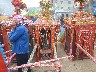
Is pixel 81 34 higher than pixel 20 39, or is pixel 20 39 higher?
pixel 20 39

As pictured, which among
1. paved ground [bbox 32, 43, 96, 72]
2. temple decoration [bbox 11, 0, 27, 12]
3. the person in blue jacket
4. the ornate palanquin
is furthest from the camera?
temple decoration [bbox 11, 0, 27, 12]

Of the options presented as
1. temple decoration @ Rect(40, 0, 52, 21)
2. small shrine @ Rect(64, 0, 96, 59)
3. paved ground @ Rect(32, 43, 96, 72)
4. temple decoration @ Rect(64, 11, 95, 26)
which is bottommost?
paved ground @ Rect(32, 43, 96, 72)

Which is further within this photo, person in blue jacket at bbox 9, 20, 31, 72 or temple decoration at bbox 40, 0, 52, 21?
temple decoration at bbox 40, 0, 52, 21

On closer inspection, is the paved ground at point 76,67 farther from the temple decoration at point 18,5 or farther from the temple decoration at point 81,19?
the temple decoration at point 18,5

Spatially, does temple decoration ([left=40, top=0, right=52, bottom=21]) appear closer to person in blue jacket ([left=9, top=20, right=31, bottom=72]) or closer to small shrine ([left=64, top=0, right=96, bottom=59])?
small shrine ([left=64, top=0, right=96, bottom=59])

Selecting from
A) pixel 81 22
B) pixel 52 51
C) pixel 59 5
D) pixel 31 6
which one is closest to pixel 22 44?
pixel 52 51

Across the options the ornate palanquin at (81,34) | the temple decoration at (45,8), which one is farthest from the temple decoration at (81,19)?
the temple decoration at (45,8)

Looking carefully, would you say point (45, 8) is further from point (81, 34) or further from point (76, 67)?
point (76, 67)

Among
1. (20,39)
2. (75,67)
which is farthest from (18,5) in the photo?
(20,39)

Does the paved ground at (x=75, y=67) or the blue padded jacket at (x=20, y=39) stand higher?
the blue padded jacket at (x=20, y=39)

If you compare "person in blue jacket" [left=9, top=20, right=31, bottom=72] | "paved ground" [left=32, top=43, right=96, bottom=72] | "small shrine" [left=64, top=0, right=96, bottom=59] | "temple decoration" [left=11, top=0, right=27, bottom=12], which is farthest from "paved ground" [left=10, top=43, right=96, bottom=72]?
"temple decoration" [left=11, top=0, right=27, bottom=12]

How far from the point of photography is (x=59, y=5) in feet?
93.9

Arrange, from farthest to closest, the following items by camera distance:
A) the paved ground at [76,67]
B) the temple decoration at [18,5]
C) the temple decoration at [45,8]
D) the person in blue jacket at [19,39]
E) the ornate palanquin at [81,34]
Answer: the temple decoration at [18,5] < the temple decoration at [45,8] < the ornate palanquin at [81,34] < the paved ground at [76,67] < the person in blue jacket at [19,39]

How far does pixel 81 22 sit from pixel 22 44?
9.80 feet
